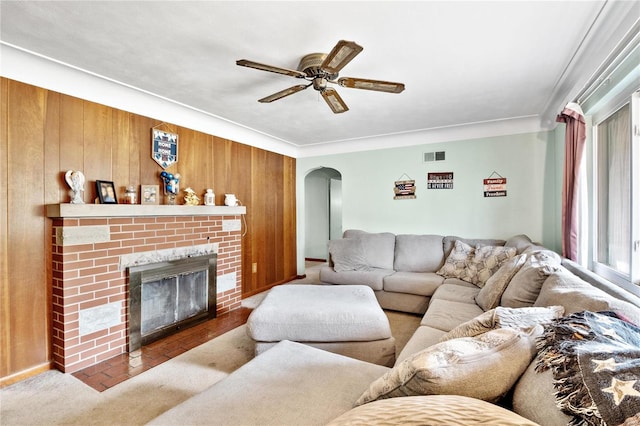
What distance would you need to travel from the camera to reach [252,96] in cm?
279

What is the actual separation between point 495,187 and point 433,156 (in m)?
0.90

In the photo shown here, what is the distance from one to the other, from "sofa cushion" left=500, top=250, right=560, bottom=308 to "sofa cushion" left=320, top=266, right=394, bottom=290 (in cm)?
156

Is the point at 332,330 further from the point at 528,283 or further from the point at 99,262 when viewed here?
the point at 99,262

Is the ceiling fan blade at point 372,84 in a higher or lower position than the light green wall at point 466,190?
higher

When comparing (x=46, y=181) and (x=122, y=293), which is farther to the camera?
(x=122, y=293)

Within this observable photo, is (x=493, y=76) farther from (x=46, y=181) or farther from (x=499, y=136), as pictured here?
(x=46, y=181)

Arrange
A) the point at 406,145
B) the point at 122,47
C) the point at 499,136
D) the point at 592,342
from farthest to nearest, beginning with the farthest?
the point at 406,145
the point at 499,136
the point at 122,47
the point at 592,342

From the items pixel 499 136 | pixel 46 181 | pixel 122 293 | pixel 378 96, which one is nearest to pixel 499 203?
pixel 499 136

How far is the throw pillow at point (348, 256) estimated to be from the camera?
147 inches

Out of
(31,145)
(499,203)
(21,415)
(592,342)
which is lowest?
(21,415)

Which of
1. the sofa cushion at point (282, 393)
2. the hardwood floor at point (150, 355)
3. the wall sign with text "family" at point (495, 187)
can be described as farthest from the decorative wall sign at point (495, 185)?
the hardwood floor at point (150, 355)

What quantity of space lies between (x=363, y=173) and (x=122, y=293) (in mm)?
3504

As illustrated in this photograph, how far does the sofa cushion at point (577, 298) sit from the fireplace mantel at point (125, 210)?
9.90 ft

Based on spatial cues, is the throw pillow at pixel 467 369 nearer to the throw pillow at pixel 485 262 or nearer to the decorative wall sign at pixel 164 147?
the throw pillow at pixel 485 262
